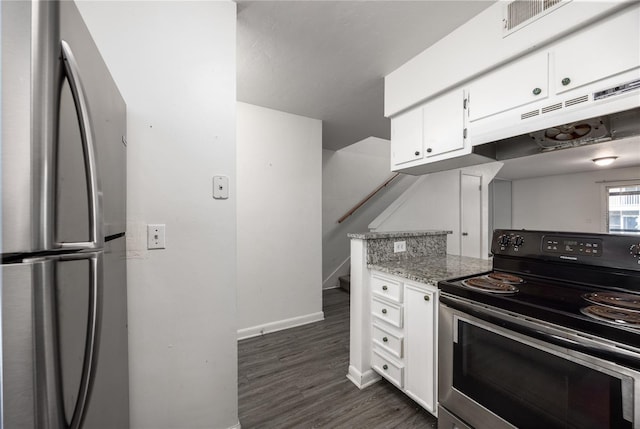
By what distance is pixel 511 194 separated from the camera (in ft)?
21.8

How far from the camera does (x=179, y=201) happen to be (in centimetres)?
131

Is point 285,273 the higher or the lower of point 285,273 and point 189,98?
the lower

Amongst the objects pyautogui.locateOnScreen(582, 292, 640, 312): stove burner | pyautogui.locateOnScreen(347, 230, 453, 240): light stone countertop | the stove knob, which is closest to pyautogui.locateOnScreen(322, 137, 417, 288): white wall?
pyautogui.locateOnScreen(347, 230, 453, 240): light stone countertop

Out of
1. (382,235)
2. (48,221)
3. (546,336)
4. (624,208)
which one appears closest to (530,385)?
(546,336)

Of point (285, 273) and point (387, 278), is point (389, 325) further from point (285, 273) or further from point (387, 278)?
point (285, 273)

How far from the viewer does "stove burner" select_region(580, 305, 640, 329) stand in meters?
0.82

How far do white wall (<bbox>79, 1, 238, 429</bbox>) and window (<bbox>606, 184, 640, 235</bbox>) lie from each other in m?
4.42

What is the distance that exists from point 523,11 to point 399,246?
1.63 meters

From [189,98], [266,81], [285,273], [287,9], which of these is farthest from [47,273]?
[285,273]

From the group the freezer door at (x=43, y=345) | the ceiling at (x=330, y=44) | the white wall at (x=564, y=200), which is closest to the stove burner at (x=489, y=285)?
the freezer door at (x=43, y=345)

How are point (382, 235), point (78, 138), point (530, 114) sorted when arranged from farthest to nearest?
point (382, 235) < point (530, 114) < point (78, 138)

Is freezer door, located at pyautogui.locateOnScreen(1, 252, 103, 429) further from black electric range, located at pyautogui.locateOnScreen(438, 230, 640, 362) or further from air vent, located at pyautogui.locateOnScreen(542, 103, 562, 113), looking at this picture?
air vent, located at pyautogui.locateOnScreen(542, 103, 562, 113)

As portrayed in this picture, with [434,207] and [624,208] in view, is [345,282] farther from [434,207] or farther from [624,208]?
[624,208]

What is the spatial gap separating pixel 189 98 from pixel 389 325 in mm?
1939
